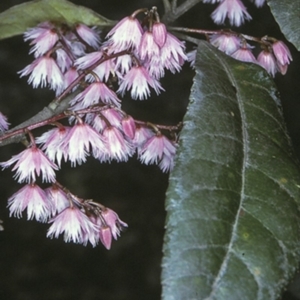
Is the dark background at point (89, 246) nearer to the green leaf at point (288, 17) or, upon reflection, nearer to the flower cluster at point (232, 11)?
the flower cluster at point (232, 11)

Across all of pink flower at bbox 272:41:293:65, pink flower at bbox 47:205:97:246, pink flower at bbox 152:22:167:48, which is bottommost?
pink flower at bbox 47:205:97:246

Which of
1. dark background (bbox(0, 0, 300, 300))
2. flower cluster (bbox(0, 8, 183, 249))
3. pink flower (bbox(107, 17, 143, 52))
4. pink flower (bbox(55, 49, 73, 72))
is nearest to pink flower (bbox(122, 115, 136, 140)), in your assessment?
flower cluster (bbox(0, 8, 183, 249))

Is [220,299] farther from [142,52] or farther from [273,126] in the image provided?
[142,52]

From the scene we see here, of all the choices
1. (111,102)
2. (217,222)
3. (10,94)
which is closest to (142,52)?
(111,102)

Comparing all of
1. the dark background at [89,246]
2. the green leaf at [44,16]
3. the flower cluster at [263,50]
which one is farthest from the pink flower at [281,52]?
the dark background at [89,246]

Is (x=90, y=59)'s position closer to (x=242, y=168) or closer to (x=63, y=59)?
(x=63, y=59)

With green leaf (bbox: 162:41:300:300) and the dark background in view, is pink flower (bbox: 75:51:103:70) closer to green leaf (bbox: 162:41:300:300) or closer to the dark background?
green leaf (bbox: 162:41:300:300)
